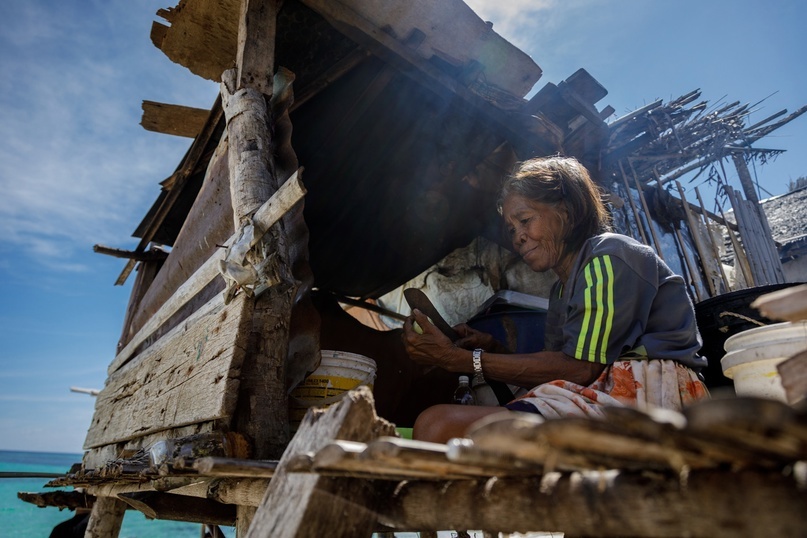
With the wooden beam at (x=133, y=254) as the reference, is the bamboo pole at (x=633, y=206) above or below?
above

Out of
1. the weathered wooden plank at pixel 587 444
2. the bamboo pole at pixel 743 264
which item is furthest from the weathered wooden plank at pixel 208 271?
the bamboo pole at pixel 743 264

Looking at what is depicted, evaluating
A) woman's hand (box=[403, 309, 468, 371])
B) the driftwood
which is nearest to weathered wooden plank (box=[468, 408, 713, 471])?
woman's hand (box=[403, 309, 468, 371])

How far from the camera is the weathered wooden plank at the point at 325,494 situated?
1027mm

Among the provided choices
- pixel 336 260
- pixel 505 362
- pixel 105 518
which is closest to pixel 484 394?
pixel 505 362

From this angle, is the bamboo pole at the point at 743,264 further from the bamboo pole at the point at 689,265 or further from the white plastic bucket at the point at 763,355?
the white plastic bucket at the point at 763,355

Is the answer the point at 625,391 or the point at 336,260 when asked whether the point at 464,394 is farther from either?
the point at 336,260

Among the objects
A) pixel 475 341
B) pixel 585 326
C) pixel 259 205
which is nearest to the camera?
pixel 585 326

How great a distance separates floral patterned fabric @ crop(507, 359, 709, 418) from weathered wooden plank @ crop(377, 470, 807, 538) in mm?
768

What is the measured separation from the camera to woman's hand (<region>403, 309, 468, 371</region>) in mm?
2479

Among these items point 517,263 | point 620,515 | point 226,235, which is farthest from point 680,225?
point 620,515

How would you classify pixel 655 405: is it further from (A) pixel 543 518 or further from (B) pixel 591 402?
(A) pixel 543 518

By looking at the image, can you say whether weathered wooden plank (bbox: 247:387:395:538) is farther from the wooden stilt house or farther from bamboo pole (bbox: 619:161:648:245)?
bamboo pole (bbox: 619:161:648:245)

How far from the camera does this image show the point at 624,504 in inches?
29.8

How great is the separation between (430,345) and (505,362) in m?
0.46
